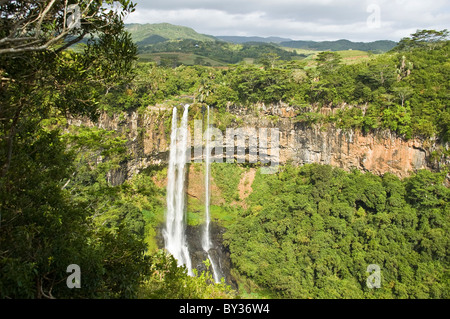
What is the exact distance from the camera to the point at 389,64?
19.5 meters

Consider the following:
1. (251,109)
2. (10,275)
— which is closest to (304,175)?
(251,109)

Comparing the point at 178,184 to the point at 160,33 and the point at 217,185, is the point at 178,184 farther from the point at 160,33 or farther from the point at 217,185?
the point at 160,33

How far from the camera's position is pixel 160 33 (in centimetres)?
11744

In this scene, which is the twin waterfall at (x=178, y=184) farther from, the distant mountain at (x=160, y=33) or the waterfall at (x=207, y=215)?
the distant mountain at (x=160, y=33)

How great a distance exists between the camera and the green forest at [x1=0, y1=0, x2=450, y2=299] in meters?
3.91

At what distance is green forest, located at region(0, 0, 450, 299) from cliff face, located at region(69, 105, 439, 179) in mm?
596

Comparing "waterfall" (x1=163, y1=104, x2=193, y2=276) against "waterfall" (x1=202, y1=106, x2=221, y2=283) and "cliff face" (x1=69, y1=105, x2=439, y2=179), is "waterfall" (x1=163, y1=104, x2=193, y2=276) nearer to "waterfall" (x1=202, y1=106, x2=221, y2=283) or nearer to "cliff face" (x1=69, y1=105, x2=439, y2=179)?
"cliff face" (x1=69, y1=105, x2=439, y2=179)

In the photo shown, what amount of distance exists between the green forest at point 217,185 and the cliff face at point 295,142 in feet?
1.96

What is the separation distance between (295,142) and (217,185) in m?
6.35

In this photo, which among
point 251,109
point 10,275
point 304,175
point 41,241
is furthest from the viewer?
point 251,109

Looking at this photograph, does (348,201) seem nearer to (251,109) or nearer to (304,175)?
(304,175)

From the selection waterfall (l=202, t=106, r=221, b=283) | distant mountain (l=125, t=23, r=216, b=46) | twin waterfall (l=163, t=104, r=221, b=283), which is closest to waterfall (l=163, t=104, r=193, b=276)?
twin waterfall (l=163, t=104, r=221, b=283)

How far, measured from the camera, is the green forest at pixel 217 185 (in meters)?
3.91
